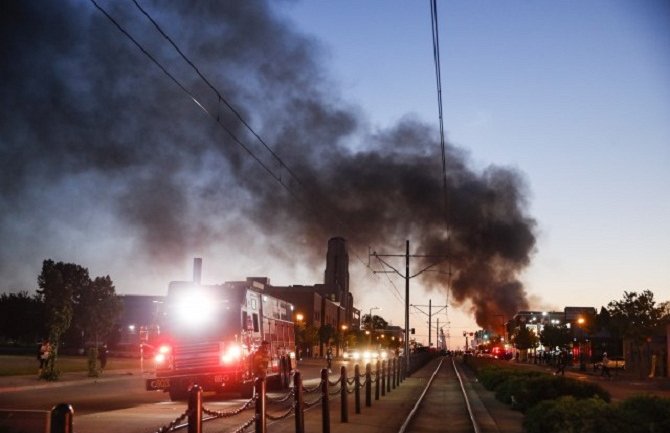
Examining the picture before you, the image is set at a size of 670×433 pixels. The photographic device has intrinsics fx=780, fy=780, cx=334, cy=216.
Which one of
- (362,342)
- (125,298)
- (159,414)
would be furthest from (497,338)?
(159,414)

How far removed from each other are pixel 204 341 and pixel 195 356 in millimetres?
517

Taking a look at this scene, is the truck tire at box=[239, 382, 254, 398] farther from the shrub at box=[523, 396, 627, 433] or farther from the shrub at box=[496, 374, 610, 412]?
the shrub at box=[523, 396, 627, 433]

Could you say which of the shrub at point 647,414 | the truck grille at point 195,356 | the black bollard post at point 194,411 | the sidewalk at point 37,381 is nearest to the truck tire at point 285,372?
the truck grille at point 195,356

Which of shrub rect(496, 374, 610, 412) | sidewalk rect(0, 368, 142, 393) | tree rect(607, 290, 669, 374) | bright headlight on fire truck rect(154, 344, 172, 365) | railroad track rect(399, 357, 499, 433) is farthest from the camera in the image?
tree rect(607, 290, 669, 374)

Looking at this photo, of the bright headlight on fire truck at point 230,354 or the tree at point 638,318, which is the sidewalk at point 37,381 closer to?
the bright headlight on fire truck at point 230,354

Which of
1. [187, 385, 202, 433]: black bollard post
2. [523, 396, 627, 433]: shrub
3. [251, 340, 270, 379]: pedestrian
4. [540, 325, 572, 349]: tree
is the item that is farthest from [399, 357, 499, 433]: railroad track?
[540, 325, 572, 349]: tree

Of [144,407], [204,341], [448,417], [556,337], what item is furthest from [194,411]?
[556,337]

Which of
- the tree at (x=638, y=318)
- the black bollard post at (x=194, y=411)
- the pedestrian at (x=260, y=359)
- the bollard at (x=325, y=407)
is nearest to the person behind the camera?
the black bollard post at (x=194, y=411)

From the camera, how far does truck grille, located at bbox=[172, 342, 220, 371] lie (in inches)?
908

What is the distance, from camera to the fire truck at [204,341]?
23000 mm

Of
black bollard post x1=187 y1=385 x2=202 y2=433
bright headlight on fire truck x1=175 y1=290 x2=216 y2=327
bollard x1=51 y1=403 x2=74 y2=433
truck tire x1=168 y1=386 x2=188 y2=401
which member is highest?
bright headlight on fire truck x1=175 y1=290 x2=216 y2=327

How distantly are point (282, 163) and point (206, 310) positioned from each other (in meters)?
4.96

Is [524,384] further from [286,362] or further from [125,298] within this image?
[125,298]

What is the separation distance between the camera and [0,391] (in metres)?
27.7
